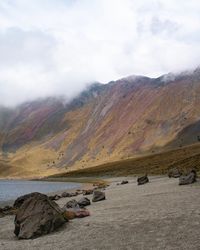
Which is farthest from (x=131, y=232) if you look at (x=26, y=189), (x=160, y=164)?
(x=160, y=164)

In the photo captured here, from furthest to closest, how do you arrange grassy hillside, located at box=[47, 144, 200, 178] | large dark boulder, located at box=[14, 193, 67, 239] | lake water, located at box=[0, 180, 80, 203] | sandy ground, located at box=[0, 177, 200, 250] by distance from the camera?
grassy hillside, located at box=[47, 144, 200, 178] → lake water, located at box=[0, 180, 80, 203] → large dark boulder, located at box=[14, 193, 67, 239] → sandy ground, located at box=[0, 177, 200, 250]

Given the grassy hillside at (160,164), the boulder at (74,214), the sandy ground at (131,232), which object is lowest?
the sandy ground at (131,232)

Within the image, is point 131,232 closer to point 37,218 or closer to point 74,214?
point 37,218

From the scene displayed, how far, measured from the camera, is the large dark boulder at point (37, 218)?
73.6 feet

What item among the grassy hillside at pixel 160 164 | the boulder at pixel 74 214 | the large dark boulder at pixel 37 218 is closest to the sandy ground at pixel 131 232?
the large dark boulder at pixel 37 218

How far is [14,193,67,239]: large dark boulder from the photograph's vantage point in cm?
2244

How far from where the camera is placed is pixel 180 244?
16.7 m

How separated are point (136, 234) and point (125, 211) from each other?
7.78 m

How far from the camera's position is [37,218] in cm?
2309

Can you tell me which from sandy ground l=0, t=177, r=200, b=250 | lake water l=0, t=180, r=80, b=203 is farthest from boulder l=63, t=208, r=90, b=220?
lake water l=0, t=180, r=80, b=203

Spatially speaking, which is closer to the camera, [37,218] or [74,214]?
[37,218]

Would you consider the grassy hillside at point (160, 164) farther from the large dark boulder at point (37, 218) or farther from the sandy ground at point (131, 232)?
the large dark boulder at point (37, 218)

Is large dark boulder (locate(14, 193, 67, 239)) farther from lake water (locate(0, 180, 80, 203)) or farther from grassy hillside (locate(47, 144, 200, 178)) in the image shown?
grassy hillside (locate(47, 144, 200, 178))

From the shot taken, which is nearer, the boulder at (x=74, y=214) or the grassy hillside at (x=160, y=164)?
the boulder at (x=74, y=214)
